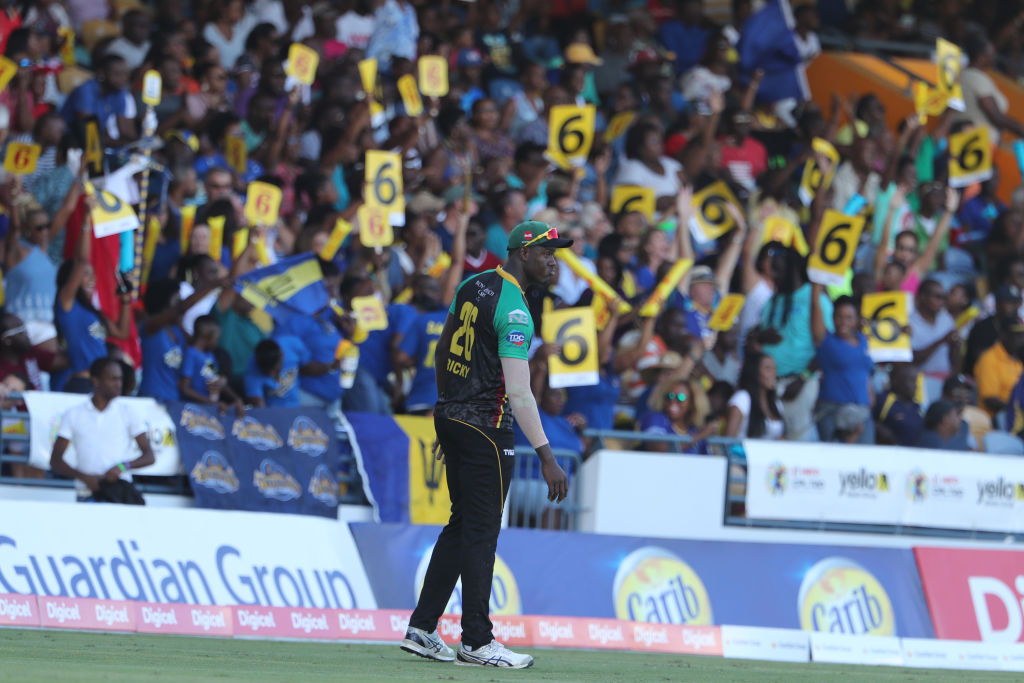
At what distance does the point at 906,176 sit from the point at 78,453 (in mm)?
10119

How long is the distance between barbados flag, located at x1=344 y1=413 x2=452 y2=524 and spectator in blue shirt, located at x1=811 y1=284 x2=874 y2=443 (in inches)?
146

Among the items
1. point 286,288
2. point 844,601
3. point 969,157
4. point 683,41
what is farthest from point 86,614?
point 683,41

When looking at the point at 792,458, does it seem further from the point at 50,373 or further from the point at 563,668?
the point at 50,373

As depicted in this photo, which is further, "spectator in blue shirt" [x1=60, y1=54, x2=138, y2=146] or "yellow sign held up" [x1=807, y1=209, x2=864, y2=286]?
"yellow sign held up" [x1=807, y1=209, x2=864, y2=286]

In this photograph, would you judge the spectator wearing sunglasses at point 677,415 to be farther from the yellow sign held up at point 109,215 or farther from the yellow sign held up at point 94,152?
the yellow sign held up at point 94,152

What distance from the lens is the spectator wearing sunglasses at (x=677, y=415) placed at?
13164 millimetres

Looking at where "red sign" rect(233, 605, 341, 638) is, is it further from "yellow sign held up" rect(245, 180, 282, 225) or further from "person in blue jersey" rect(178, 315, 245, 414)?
"yellow sign held up" rect(245, 180, 282, 225)

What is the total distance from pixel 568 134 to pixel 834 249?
2.90 meters

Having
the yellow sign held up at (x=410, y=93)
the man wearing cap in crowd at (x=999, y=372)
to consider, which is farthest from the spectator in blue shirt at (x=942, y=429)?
the yellow sign held up at (x=410, y=93)

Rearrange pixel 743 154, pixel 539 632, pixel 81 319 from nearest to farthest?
pixel 539 632 → pixel 81 319 → pixel 743 154

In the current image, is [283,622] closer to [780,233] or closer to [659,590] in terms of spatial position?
[659,590]

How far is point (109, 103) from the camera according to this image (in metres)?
14.1

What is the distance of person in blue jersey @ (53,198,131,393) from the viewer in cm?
1173

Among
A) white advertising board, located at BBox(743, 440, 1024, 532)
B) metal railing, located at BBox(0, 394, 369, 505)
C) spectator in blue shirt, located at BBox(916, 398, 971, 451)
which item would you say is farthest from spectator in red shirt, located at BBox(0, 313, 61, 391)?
spectator in blue shirt, located at BBox(916, 398, 971, 451)
